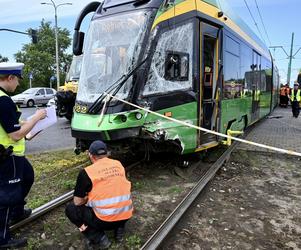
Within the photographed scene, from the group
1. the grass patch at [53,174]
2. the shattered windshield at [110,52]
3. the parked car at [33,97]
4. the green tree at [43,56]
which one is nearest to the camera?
the grass patch at [53,174]

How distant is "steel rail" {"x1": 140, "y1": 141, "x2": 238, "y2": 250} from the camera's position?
4156 mm

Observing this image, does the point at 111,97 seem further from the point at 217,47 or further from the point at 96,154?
the point at 217,47

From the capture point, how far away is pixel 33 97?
29234 mm

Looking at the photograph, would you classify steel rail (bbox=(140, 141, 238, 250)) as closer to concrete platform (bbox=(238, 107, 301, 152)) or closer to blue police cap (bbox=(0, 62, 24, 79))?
blue police cap (bbox=(0, 62, 24, 79))

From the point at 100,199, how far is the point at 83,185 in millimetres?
234

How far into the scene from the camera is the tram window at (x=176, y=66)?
662 centimetres

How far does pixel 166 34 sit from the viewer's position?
656 cm

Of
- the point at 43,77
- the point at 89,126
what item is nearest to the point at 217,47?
the point at 89,126

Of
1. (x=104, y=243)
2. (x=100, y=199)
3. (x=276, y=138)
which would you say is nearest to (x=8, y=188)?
(x=100, y=199)

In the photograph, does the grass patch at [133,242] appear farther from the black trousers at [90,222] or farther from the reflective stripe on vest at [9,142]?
the reflective stripe on vest at [9,142]

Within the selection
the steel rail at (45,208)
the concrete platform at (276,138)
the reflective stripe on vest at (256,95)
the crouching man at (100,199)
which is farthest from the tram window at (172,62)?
the reflective stripe on vest at (256,95)

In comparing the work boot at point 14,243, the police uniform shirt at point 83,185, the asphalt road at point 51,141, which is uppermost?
the police uniform shirt at point 83,185

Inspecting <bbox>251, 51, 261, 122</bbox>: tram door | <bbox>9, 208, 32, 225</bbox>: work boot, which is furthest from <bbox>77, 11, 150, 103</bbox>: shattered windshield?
→ <bbox>251, 51, 261, 122</bbox>: tram door

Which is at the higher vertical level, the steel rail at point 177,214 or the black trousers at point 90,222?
the black trousers at point 90,222
